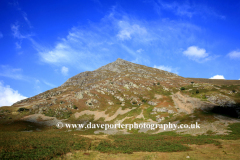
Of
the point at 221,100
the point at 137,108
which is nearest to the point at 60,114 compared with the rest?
the point at 137,108

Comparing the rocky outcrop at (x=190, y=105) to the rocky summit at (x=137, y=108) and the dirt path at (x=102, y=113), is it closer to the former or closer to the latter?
the rocky summit at (x=137, y=108)

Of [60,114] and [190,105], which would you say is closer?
[190,105]

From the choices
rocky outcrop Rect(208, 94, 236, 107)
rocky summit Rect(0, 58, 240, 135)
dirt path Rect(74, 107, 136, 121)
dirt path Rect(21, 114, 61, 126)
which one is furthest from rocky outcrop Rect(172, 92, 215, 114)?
dirt path Rect(21, 114, 61, 126)

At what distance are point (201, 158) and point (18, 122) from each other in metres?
95.0

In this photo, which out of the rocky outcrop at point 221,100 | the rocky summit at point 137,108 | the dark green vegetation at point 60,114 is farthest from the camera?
the dark green vegetation at point 60,114

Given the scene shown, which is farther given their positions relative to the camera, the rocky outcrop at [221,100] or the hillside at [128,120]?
the rocky outcrop at [221,100]

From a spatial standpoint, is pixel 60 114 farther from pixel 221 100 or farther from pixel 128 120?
pixel 221 100

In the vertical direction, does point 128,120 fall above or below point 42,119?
below

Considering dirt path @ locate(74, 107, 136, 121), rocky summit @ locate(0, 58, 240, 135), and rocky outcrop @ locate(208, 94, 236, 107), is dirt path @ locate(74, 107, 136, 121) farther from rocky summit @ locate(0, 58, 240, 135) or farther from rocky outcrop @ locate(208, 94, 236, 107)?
rocky outcrop @ locate(208, 94, 236, 107)

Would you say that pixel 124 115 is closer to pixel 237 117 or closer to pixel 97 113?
pixel 97 113

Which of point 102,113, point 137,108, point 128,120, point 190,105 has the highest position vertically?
point 190,105

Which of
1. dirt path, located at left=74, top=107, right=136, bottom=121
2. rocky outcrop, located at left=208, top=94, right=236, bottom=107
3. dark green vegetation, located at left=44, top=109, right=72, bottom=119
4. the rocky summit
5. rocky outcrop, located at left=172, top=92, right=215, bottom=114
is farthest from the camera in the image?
dark green vegetation, located at left=44, top=109, right=72, bottom=119

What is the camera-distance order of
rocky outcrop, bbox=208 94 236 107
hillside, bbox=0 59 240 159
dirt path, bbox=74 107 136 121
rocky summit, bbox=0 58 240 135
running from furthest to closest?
1. dirt path, bbox=74 107 136 121
2. rocky outcrop, bbox=208 94 236 107
3. rocky summit, bbox=0 58 240 135
4. hillside, bbox=0 59 240 159

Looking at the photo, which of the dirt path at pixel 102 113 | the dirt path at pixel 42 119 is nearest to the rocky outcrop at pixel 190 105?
the dirt path at pixel 102 113
